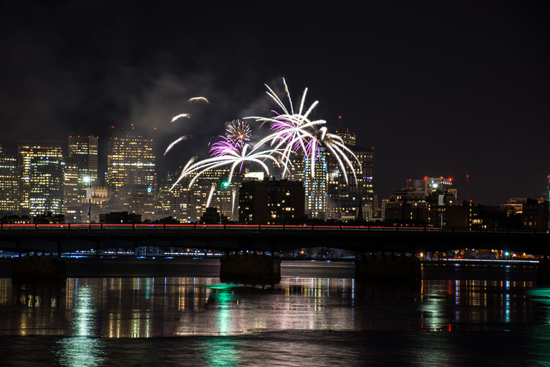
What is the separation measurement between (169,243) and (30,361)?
3325 inches

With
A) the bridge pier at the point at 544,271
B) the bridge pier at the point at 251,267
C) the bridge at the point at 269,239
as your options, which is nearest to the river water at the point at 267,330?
the bridge pier at the point at 251,267

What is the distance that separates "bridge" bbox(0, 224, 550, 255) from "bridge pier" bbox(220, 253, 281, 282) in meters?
13.8

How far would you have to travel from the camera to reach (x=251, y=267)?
293 feet

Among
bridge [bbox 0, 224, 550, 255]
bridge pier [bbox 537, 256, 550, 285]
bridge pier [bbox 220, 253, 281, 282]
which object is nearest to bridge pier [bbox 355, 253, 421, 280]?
bridge [bbox 0, 224, 550, 255]

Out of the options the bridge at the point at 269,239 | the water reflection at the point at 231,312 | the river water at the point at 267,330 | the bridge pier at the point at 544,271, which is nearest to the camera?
the river water at the point at 267,330

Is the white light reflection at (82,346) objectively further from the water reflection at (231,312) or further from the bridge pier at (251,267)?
the bridge pier at (251,267)

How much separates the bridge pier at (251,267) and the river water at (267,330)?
29380mm

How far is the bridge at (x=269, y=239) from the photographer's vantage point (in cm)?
10250

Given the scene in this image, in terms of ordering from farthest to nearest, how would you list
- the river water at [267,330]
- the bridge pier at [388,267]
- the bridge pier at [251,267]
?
the bridge pier at [388,267] < the bridge pier at [251,267] < the river water at [267,330]

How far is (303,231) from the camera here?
10644 cm

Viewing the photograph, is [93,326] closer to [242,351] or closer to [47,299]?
[242,351]

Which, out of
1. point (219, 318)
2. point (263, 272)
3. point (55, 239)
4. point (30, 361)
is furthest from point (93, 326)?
point (55, 239)

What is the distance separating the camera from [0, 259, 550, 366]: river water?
2586 cm

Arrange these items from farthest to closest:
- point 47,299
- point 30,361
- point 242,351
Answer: point 47,299 < point 242,351 < point 30,361
